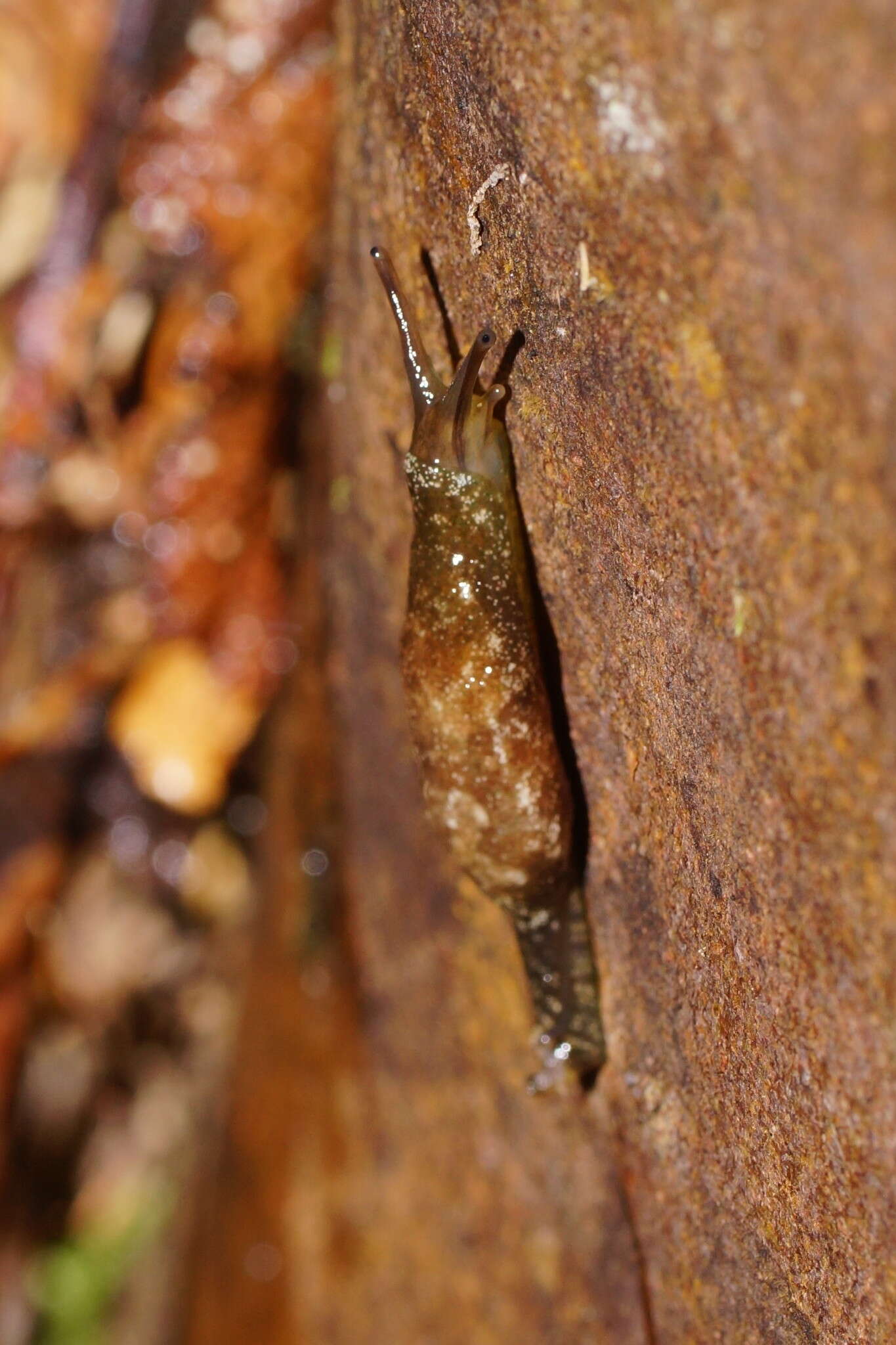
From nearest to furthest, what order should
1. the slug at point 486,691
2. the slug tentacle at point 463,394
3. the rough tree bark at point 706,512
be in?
the rough tree bark at point 706,512, the slug tentacle at point 463,394, the slug at point 486,691

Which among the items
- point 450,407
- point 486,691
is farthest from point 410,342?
point 486,691

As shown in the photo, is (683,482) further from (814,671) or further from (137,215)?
(137,215)

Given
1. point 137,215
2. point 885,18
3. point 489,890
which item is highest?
point 885,18

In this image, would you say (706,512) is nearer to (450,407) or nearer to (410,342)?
(450,407)

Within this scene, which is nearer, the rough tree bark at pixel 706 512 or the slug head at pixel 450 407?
the rough tree bark at pixel 706 512

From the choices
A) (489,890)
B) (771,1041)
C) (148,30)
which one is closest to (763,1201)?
(771,1041)

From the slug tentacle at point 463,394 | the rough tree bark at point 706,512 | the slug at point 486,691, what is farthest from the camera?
the slug at point 486,691
